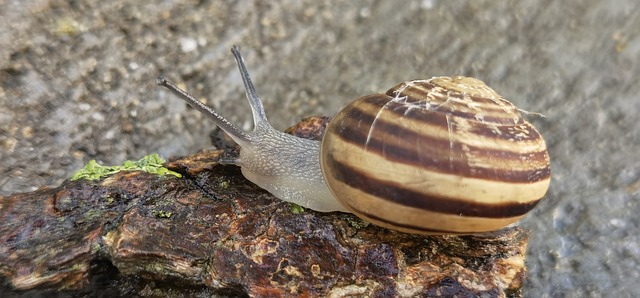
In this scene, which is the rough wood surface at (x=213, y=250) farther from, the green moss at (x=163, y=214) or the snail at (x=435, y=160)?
the snail at (x=435, y=160)

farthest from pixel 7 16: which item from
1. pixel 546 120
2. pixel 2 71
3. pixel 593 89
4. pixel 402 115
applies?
pixel 593 89

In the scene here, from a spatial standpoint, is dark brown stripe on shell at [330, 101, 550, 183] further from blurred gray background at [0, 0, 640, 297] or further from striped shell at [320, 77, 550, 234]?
blurred gray background at [0, 0, 640, 297]

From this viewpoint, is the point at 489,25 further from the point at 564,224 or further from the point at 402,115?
the point at 402,115

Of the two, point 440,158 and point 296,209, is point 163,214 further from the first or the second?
point 440,158

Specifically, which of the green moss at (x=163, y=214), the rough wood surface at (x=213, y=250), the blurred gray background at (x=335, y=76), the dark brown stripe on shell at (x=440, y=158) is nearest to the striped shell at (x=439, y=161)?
the dark brown stripe on shell at (x=440, y=158)

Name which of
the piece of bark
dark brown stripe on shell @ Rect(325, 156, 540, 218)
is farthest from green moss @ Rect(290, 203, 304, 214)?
dark brown stripe on shell @ Rect(325, 156, 540, 218)

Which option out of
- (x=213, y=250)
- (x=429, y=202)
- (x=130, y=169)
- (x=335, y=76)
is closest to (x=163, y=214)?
(x=213, y=250)
